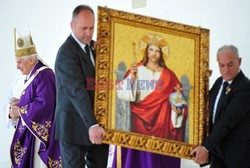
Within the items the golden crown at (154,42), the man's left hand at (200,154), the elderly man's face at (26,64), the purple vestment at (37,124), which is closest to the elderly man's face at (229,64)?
the golden crown at (154,42)

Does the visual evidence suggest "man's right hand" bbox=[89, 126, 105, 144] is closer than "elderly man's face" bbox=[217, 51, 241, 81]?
Yes

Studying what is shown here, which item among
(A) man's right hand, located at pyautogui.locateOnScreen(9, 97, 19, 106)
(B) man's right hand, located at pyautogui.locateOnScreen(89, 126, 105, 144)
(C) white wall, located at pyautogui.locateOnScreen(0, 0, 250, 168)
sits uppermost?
(C) white wall, located at pyautogui.locateOnScreen(0, 0, 250, 168)

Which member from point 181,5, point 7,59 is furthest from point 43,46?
point 181,5

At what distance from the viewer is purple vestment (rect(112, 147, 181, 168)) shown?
5.41 metres

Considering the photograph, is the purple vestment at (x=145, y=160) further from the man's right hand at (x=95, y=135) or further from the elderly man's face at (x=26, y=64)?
the elderly man's face at (x=26, y=64)

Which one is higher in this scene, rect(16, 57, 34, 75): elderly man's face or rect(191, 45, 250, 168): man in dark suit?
rect(16, 57, 34, 75): elderly man's face

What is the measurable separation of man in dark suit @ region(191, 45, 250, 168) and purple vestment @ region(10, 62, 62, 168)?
2111 millimetres

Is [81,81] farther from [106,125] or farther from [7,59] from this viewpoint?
[7,59]

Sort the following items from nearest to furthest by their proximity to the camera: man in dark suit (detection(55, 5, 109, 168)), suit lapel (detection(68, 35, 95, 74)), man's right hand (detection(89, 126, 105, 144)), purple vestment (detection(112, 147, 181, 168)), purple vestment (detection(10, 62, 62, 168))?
man's right hand (detection(89, 126, 105, 144)) < man in dark suit (detection(55, 5, 109, 168)) < suit lapel (detection(68, 35, 95, 74)) < purple vestment (detection(112, 147, 181, 168)) < purple vestment (detection(10, 62, 62, 168))

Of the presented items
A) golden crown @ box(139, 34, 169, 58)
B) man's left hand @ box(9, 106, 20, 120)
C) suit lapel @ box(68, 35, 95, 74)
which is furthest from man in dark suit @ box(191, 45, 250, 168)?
man's left hand @ box(9, 106, 20, 120)

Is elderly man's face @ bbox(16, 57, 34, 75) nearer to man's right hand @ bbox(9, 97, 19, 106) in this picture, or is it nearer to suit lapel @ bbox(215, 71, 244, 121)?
man's right hand @ bbox(9, 97, 19, 106)

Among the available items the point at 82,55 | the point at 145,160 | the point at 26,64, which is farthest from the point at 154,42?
the point at 26,64

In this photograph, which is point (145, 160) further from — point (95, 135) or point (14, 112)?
point (14, 112)

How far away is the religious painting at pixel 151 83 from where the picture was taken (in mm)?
4277
